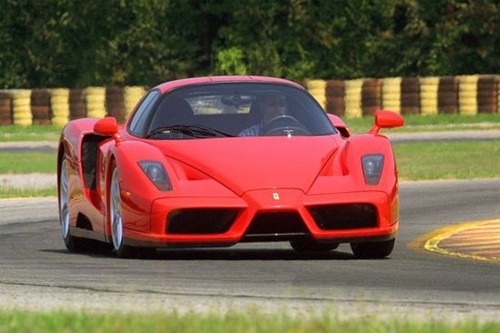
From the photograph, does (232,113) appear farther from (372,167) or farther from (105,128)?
(372,167)

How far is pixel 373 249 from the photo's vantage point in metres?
11.4

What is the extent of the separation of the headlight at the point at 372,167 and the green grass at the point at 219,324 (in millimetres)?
3771

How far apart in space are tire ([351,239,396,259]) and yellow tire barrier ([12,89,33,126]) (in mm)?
28191

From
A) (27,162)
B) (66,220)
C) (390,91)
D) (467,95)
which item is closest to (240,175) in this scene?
(66,220)

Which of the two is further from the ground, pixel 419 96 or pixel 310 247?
pixel 310 247

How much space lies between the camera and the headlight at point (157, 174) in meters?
10.9

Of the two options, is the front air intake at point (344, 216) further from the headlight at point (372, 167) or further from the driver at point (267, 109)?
the driver at point (267, 109)

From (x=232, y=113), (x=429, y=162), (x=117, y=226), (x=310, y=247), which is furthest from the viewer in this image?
(x=429, y=162)

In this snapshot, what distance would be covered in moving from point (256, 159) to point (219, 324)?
4229 millimetres

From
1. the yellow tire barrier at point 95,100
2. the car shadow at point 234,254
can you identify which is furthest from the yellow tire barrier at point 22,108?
the car shadow at point 234,254

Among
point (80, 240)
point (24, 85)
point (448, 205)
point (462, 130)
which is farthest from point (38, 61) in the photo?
point (80, 240)

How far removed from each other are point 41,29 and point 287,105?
3560 cm

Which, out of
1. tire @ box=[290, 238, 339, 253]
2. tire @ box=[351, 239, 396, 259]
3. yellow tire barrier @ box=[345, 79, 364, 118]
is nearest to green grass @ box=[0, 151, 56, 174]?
yellow tire barrier @ box=[345, 79, 364, 118]

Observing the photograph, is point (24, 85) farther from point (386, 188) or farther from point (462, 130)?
point (386, 188)
